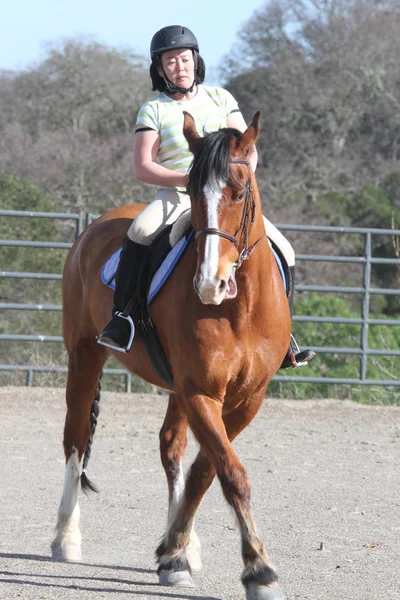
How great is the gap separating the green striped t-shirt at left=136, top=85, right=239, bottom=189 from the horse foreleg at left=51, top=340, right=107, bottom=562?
1.31 meters

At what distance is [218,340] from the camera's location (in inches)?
168

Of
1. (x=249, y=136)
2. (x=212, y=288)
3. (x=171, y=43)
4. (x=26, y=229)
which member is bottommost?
(x=212, y=288)

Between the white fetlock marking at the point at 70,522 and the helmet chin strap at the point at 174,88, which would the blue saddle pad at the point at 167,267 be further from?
the white fetlock marking at the point at 70,522

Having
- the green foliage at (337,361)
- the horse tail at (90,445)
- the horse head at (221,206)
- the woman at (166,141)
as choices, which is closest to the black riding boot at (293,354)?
the woman at (166,141)

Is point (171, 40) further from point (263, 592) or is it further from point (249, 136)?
point (263, 592)

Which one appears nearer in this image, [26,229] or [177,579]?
[177,579]

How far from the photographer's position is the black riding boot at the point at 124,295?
4887 millimetres

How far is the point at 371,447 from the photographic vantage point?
8.62 metres

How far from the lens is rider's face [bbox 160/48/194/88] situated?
5055 millimetres

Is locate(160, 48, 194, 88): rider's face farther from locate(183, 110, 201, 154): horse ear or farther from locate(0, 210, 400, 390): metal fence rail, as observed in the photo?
locate(0, 210, 400, 390): metal fence rail

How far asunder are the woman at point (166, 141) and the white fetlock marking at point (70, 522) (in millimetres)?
868

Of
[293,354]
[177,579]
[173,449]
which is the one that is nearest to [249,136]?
[293,354]

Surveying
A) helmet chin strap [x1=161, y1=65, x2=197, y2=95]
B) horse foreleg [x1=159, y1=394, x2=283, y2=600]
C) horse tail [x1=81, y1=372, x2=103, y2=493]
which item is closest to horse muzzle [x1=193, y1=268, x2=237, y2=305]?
horse foreleg [x1=159, y1=394, x2=283, y2=600]

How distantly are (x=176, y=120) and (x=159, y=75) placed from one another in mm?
356
